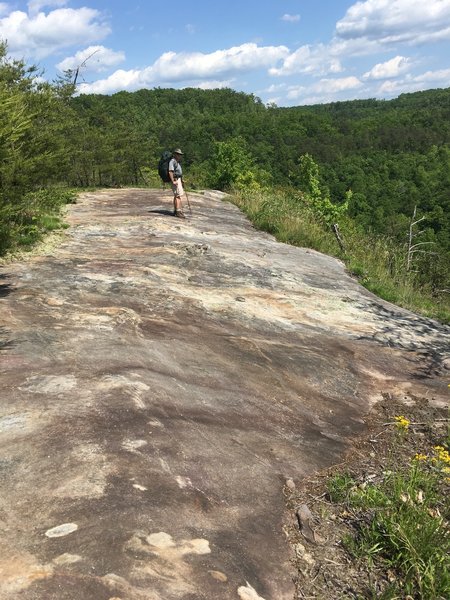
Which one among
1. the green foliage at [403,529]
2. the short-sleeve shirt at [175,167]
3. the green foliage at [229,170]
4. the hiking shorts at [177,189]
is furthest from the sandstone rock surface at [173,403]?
the green foliage at [229,170]

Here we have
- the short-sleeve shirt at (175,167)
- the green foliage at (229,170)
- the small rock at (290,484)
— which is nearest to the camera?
the small rock at (290,484)

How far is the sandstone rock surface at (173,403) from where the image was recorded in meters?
2.77

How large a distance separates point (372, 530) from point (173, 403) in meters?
1.80

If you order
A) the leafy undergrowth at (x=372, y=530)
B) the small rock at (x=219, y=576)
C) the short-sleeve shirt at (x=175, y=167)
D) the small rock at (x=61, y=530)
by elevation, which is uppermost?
the short-sleeve shirt at (x=175, y=167)

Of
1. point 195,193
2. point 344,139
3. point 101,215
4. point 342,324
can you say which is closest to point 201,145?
point 344,139

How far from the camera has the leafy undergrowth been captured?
3078mm

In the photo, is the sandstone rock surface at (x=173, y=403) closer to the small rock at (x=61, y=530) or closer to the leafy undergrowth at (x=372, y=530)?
the small rock at (x=61, y=530)

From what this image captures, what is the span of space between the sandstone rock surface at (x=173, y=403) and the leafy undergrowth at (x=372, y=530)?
0.59 feet

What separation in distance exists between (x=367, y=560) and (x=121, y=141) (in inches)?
1047

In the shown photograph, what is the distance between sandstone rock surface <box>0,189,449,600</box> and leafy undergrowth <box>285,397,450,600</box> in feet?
0.59

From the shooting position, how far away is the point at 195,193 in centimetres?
1780

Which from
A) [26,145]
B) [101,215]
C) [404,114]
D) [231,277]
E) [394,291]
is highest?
[404,114]

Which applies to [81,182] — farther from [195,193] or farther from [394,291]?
[394,291]

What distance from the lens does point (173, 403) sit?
173 inches
